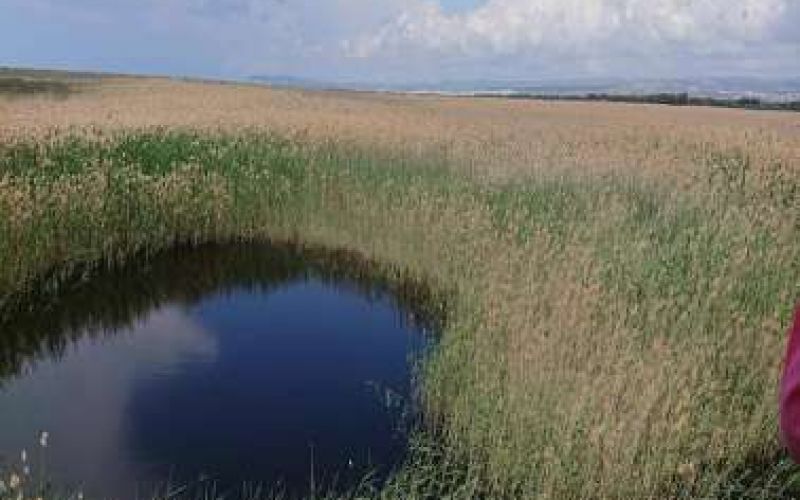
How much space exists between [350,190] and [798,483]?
7.78m

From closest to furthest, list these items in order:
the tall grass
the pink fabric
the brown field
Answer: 1. the pink fabric
2. the tall grass
3. the brown field

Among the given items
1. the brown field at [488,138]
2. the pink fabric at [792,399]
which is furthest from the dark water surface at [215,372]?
the pink fabric at [792,399]

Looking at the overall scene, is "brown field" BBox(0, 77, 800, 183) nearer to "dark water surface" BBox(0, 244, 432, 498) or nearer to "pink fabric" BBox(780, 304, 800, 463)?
"dark water surface" BBox(0, 244, 432, 498)

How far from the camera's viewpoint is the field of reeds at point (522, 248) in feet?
17.1

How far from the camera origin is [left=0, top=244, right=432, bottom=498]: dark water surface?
618 cm

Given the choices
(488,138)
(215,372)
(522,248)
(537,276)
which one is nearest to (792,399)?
(537,276)

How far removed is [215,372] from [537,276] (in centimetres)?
299

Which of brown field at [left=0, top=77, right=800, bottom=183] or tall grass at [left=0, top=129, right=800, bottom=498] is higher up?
brown field at [left=0, top=77, right=800, bottom=183]

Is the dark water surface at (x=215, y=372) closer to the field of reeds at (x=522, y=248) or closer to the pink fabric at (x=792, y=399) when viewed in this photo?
the field of reeds at (x=522, y=248)

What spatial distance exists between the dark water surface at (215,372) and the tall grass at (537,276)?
474 mm

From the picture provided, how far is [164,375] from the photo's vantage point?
784 cm

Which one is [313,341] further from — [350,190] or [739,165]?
[739,165]

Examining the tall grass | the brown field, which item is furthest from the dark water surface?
the brown field

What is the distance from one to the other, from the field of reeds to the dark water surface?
0.49 metres
